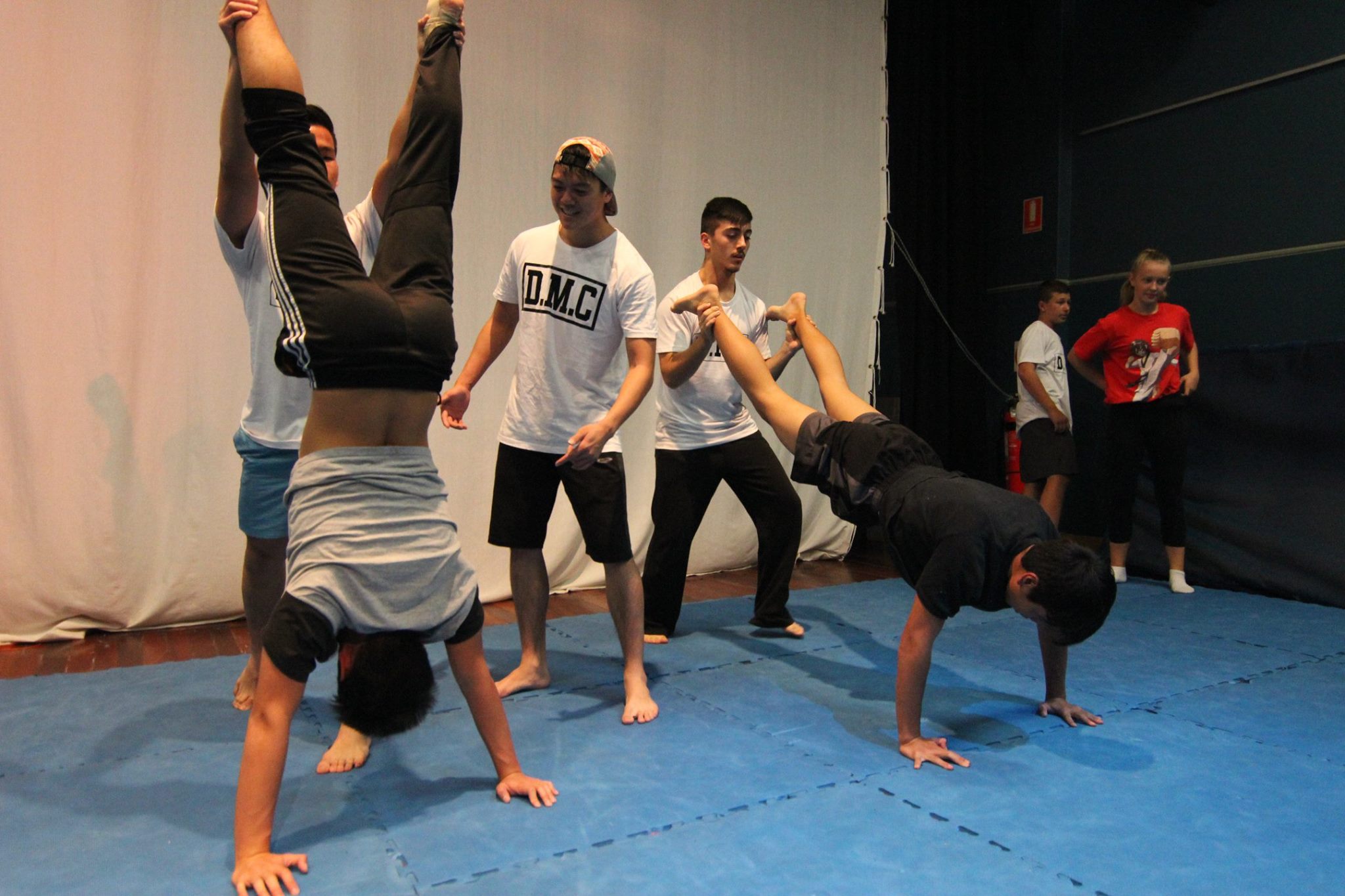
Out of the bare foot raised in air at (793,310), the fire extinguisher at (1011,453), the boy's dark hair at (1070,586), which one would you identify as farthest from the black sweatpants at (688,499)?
the fire extinguisher at (1011,453)

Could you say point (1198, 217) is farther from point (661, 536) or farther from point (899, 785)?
point (899, 785)

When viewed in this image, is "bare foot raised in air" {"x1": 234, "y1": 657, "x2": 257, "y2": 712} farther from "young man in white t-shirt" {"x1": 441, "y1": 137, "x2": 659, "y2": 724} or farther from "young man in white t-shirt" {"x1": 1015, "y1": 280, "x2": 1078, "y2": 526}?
"young man in white t-shirt" {"x1": 1015, "y1": 280, "x2": 1078, "y2": 526}

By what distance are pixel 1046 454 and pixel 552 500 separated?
2.91 m

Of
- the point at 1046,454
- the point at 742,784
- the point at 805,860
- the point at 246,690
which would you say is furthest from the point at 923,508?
the point at 1046,454

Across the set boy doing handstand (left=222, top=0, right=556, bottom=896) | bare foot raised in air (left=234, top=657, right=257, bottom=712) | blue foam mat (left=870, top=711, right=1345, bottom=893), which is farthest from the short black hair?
blue foam mat (left=870, top=711, right=1345, bottom=893)

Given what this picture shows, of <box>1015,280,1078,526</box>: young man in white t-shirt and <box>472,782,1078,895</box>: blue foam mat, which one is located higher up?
<box>1015,280,1078,526</box>: young man in white t-shirt

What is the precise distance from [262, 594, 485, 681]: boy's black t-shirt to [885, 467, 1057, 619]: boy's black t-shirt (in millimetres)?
1285

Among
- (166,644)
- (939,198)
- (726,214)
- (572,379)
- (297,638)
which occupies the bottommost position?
(166,644)

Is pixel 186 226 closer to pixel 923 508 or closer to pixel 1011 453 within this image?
pixel 923 508

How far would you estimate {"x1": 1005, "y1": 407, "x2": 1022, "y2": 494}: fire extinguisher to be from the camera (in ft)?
18.8

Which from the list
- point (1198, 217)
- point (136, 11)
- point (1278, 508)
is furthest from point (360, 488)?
point (1198, 217)

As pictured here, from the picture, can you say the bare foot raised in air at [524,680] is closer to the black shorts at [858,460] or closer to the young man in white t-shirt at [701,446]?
the young man in white t-shirt at [701,446]

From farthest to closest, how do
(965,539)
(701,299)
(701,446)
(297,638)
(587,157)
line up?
(701,446) → (701,299) → (587,157) → (965,539) → (297,638)

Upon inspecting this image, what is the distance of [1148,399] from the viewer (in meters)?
4.34
